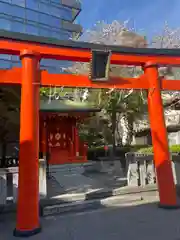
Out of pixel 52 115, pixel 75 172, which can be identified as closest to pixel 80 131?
pixel 52 115

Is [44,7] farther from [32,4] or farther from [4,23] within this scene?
[4,23]

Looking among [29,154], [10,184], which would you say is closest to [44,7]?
[10,184]

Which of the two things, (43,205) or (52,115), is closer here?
(43,205)

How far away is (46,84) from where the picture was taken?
19.2ft

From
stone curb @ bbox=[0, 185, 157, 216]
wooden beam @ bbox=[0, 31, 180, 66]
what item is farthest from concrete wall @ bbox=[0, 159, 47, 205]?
wooden beam @ bbox=[0, 31, 180, 66]

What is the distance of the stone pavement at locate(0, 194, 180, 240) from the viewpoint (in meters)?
4.68

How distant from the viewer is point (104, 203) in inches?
274

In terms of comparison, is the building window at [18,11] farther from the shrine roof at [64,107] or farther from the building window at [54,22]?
the shrine roof at [64,107]

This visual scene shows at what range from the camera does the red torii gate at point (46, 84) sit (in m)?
5.12

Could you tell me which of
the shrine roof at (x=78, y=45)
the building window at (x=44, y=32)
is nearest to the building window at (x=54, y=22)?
the building window at (x=44, y=32)

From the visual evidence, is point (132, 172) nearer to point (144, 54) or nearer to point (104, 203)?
point (104, 203)

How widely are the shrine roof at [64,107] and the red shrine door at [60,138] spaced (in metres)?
1.53

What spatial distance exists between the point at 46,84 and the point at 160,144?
11.0ft

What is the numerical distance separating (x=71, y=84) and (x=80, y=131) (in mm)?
14302
